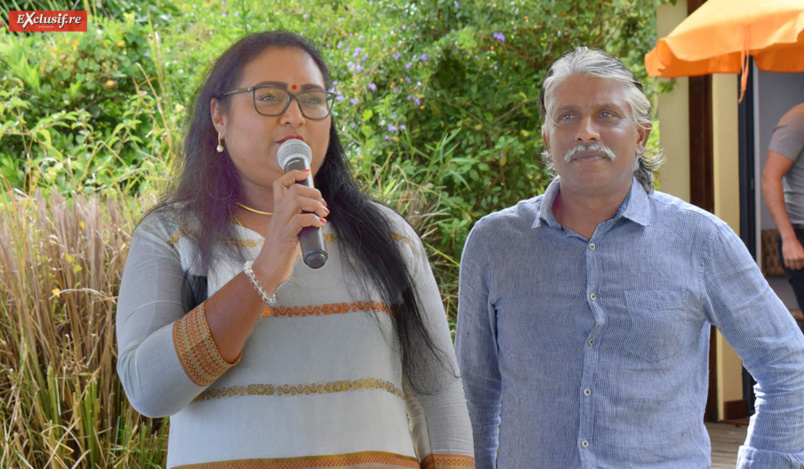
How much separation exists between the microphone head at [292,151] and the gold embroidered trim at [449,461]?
0.67 m

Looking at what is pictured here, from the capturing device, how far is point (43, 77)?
7352 mm

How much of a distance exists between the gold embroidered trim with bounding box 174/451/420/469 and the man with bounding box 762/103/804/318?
12.6 ft

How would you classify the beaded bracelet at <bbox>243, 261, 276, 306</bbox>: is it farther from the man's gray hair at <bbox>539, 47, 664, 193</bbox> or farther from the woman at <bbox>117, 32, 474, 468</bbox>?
the man's gray hair at <bbox>539, 47, 664, 193</bbox>

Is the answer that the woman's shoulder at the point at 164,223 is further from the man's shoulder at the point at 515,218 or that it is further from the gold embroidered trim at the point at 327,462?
the man's shoulder at the point at 515,218

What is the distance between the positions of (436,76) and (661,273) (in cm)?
453

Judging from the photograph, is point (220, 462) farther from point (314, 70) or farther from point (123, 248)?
point (123, 248)

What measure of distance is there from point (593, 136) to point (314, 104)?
0.73 m

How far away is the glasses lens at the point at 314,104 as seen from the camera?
1.83m

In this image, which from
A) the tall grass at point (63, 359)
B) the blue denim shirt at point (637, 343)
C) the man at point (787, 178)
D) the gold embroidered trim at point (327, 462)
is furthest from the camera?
the man at point (787, 178)

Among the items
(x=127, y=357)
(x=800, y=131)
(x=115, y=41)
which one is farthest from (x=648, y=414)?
(x=115, y=41)

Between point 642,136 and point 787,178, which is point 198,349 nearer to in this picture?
point 642,136

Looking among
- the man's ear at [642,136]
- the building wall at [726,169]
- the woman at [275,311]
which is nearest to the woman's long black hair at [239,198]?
the woman at [275,311]

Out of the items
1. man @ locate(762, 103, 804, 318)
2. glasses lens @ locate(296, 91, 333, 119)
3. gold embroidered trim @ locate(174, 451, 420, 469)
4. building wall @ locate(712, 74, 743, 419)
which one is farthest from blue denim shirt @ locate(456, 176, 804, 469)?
building wall @ locate(712, 74, 743, 419)

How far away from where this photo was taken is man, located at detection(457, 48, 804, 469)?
213 cm
